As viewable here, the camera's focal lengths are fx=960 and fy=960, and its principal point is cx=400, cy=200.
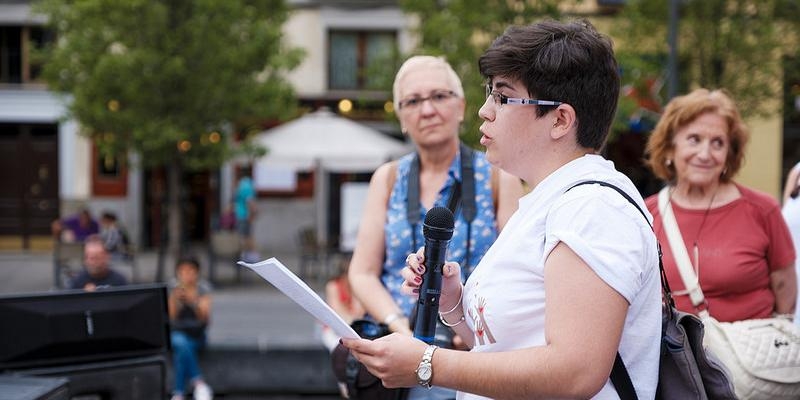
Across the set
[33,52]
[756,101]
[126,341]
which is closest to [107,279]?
[126,341]

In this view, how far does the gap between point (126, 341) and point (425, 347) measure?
2.68 metres

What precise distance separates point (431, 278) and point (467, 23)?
1521 centimetres

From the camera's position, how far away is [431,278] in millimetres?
2217

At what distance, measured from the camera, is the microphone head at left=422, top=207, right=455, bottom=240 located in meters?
2.19

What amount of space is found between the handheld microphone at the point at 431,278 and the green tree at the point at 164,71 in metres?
13.7

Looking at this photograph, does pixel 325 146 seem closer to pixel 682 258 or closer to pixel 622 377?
pixel 682 258

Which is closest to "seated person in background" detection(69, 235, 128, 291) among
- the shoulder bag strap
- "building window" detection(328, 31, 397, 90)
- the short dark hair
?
the shoulder bag strap

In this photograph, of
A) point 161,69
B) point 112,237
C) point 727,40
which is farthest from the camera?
point 727,40

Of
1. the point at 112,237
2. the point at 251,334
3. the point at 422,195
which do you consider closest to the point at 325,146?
the point at 112,237

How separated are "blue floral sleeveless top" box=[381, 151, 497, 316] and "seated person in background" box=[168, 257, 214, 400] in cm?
498

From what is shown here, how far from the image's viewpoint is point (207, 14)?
1605cm

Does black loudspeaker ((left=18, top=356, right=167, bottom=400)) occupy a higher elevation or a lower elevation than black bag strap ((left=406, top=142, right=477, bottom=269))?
lower

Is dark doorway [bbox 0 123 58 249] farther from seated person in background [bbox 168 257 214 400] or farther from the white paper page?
the white paper page

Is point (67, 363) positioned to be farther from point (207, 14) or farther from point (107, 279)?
point (207, 14)
